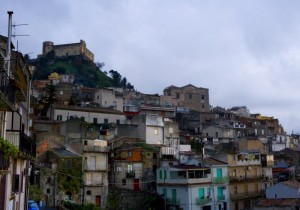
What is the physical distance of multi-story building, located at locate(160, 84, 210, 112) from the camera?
113938 millimetres

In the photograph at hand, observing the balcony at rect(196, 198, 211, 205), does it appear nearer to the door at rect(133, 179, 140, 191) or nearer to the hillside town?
the hillside town

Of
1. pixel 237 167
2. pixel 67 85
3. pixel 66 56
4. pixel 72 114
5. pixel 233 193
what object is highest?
pixel 66 56

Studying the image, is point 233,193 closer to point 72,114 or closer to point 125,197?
point 125,197

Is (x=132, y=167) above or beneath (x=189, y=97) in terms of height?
beneath

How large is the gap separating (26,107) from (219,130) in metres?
63.3

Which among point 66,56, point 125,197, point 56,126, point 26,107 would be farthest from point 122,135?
point 66,56

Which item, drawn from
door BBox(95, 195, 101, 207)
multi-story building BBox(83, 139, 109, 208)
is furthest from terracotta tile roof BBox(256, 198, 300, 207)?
door BBox(95, 195, 101, 207)

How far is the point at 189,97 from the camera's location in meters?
116

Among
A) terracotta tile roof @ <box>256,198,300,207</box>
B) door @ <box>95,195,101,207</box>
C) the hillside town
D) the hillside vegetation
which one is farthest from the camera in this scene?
the hillside vegetation

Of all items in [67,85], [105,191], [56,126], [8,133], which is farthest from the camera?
[67,85]

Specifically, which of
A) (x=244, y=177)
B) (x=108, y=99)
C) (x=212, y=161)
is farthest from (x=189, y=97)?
(x=212, y=161)

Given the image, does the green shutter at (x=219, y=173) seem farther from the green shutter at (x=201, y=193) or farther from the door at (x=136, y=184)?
the door at (x=136, y=184)

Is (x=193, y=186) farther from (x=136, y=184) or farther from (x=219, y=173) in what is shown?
(x=136, y=184)

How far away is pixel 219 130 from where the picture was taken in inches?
3406
